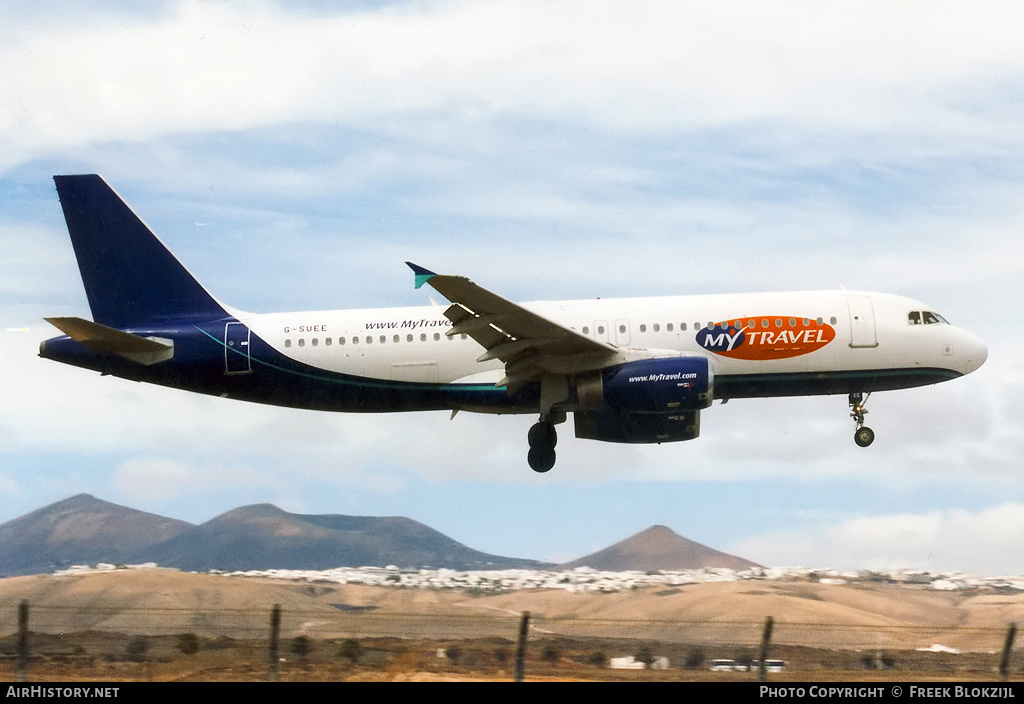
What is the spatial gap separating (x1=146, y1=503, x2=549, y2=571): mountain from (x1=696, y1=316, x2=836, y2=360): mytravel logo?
28.2 ft

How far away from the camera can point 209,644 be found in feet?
59.9

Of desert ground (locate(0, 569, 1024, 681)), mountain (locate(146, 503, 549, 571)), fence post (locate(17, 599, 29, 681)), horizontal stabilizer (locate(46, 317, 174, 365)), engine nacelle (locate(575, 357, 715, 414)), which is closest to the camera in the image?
fence post (locate(17, 599, 29, 681))

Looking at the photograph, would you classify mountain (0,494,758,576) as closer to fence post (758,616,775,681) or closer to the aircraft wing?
the aircraft wing

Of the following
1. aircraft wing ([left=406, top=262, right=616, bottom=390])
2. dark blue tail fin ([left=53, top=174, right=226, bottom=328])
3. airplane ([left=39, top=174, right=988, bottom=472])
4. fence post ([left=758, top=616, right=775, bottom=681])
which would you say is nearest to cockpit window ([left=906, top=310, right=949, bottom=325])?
airplane ([left=39, top=174, right=988, bottom=472])

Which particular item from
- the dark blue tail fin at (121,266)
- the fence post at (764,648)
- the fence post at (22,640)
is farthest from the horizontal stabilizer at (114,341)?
the fence post at (764,648)

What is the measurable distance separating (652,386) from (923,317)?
26.1ft

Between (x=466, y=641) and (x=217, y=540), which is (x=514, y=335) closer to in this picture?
(x=217, y=540)

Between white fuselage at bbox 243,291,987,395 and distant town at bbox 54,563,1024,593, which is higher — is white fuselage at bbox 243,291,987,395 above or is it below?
above

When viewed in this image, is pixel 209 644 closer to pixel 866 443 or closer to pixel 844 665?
pixel 844 665

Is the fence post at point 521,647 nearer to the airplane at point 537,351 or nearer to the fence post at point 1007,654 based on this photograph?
the fence post at point 1007,654

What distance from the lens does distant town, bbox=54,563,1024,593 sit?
981 inches

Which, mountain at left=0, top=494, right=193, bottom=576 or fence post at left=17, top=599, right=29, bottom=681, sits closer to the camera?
fence post at left=17, top=599, right=29, bottom=681

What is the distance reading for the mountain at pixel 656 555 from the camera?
28531 millimetres
